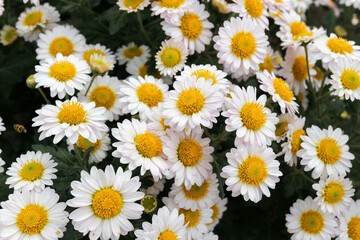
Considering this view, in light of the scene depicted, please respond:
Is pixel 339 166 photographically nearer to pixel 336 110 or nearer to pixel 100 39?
pixel 336 110

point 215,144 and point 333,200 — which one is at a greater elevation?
point 215,144

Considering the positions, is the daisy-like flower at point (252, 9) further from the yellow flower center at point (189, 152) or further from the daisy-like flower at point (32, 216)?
the daisy-like flower at point (32, 216)

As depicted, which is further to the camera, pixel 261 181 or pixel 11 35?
pixel 11 35

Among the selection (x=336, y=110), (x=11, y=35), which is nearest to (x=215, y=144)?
(x=336, y=110)

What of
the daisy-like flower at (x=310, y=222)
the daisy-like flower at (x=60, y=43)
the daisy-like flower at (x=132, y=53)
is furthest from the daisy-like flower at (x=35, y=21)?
the daisy-like flower at (x=310, y=222)

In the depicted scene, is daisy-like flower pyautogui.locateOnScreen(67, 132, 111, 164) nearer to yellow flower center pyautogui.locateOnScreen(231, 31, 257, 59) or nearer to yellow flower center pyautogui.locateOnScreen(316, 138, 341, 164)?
yellow flower center pyautogui.locateOnScreen(231, 31, 257, 59)

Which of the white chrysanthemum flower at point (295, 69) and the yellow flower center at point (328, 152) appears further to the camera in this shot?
the white chrysanthemum flower at point (295, 69)

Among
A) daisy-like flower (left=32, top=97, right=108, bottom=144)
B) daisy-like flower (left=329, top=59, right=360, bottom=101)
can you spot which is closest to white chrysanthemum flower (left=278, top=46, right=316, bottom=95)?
daisy-like flower (left=329, top=59, right=360, bottom=101)
